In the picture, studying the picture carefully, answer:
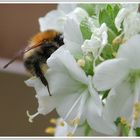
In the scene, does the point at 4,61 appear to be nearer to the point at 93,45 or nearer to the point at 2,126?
the point at 2,126

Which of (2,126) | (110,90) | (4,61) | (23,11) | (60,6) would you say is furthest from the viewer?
(23,11)

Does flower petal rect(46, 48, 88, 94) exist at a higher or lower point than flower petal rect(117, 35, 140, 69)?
lower

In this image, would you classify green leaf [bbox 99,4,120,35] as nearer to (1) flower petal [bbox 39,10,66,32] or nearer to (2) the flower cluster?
(2) the flower cluster

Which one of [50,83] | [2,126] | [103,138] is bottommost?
[2,126]

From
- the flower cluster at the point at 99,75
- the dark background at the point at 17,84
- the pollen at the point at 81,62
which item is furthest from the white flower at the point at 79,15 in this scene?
the dark background at the point at 17,84

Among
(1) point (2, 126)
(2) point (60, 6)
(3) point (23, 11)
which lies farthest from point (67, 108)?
(3) point (23, 11)

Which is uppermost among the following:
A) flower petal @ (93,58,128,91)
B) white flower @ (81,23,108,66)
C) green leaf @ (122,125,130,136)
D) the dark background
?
white flower @ (81,23,108,66)

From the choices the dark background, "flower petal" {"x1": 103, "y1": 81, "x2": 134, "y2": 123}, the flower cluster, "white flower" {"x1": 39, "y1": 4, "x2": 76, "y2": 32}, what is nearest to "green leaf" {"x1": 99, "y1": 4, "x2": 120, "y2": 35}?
the flower cluster

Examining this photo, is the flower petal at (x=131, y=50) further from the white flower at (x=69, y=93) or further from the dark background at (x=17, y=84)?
the dark background at (x=17, y=84)
